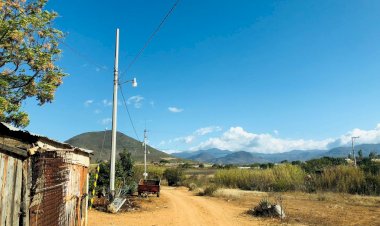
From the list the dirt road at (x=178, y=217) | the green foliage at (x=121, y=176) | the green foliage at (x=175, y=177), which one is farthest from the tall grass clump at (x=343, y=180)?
the green foliage at (x=175, y=177)

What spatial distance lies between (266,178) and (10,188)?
33.5 metres

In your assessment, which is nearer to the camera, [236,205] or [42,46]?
[42,46]

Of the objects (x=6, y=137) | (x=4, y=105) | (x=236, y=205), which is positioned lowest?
(x=236, y=205)

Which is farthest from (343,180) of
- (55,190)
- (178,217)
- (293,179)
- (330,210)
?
(55,190)

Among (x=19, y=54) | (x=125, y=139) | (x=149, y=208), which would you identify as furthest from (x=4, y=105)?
(x=125, y=139)

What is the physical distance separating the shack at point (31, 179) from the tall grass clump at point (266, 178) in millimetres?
28621

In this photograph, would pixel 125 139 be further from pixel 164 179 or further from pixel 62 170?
pixel 62 170

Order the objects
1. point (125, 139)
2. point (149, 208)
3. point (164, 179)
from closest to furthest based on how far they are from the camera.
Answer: point (149, 208), point (164, 179), point (125, 139)

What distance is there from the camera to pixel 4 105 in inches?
516

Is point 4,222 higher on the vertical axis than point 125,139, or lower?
lower

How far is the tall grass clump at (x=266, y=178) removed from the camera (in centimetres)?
3472

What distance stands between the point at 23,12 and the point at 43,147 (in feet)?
33.2

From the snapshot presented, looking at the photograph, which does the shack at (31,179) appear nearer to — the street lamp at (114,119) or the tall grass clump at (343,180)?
the street lamp at (114,119)

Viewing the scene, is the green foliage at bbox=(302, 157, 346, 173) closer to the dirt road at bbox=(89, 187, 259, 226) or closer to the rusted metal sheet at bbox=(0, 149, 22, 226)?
the dirt road at bbox=(89, 187, 259, 226)
